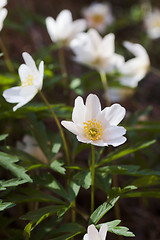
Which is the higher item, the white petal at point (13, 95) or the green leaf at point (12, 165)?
the white petal at point (13, 95)

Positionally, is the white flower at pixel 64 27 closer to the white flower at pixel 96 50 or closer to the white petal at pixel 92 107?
the white flower at pixel 96 50

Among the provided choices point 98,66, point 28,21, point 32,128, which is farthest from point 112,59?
point 28,21

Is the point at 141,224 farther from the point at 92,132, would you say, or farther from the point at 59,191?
the point at 92,132

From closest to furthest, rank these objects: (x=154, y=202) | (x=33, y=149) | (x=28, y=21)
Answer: (x=33, y=149) < (x=154, y=202) < (x=28, y=21)

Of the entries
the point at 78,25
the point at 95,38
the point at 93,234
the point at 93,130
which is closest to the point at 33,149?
the point at 93,130

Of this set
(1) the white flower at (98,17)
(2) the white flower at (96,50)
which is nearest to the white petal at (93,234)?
(2) the white flower at (96,50)

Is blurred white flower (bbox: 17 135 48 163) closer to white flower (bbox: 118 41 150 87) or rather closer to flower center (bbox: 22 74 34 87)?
flower center (bbox: 22 74 34 87)

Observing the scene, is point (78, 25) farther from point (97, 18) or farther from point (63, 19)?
point (97, 18)
